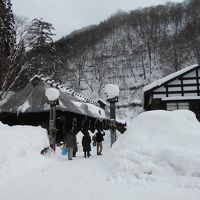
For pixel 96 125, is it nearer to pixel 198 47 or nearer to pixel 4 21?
pixel 4 21

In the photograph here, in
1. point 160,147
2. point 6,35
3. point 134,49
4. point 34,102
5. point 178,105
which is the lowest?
point 160,147

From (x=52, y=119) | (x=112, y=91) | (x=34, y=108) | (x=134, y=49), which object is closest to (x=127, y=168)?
(x=52, y=119)

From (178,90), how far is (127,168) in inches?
638

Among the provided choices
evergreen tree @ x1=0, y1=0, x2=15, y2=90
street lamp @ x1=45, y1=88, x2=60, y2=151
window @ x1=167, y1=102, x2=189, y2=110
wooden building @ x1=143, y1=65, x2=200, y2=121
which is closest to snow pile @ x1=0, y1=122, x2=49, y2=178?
street lamp @ x1=45, y1=88, x2=60, y2=151

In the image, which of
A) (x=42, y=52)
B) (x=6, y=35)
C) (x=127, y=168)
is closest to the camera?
(x=127, y=168)

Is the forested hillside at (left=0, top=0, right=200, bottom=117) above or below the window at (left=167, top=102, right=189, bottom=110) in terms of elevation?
above

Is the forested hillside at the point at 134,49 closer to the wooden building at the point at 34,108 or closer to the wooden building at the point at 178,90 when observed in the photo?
the wooden building at the point at 178,90

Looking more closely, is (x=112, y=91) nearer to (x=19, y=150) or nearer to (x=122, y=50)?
(x=19, y=150)

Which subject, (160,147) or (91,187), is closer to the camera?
(91,187)

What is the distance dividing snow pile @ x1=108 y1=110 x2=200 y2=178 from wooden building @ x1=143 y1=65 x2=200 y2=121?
484 inches

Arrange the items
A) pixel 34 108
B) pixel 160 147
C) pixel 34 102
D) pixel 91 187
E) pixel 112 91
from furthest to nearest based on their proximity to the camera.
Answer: pixel 34 102 < pixel 34 108 < pixel 112 91 < pixel 160 147 < pixel 91 187

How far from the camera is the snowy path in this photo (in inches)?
282

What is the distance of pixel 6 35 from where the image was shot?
102 ft

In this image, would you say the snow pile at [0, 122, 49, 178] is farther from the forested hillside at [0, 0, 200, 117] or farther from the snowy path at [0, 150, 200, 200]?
the forested hillside at [0, 0, 200, 117]
